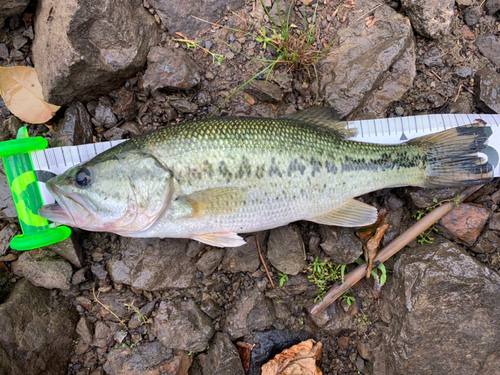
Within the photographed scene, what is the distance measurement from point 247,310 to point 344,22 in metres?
3.42

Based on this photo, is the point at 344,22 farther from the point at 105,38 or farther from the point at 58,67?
the point at 58,67

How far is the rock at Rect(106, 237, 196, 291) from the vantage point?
3.53 metres

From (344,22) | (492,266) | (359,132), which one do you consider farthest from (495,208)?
(344,22)

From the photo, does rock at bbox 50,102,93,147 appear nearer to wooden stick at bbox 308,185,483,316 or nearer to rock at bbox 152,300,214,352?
rock at bbox 152,300,214,352

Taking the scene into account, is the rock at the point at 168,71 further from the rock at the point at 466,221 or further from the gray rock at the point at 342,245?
the rock at the point at 466,221

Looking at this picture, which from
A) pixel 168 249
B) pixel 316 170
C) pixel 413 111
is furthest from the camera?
pixel 413 111

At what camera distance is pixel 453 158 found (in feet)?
11.1

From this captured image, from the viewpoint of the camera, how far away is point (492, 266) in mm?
3676

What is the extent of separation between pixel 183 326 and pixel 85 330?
1.06 meters

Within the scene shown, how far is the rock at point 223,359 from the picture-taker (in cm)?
344

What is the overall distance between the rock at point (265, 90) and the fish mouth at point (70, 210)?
2044mm

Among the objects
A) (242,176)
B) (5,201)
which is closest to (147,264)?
(242,176)

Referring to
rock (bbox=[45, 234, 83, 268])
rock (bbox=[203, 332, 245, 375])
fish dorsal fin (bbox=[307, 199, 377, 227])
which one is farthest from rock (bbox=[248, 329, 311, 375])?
rock (bbox=[45, 234, 83, 268])

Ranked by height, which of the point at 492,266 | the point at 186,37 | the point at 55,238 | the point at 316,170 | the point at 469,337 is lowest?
the point at 469,337
